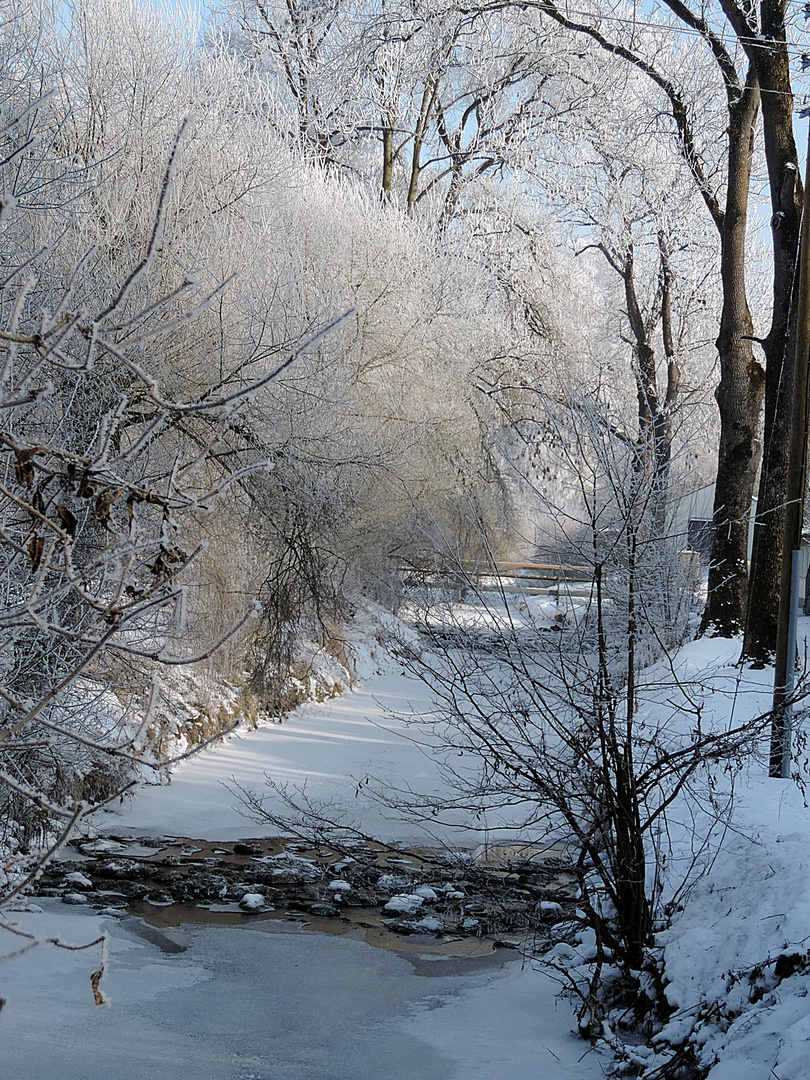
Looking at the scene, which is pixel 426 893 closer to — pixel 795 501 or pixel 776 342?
pixel 795 501

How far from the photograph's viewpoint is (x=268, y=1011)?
19.7ft

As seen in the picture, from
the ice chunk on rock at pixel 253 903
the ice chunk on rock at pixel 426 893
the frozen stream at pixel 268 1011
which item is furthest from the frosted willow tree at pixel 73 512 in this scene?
the ice chunk on rock at pixel 426 893

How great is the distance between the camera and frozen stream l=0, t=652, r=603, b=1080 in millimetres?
5195

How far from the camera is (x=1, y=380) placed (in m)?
1.78

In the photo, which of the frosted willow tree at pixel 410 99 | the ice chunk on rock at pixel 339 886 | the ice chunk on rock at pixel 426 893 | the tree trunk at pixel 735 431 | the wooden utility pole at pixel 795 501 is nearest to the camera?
the wooden utility pole at pixel 795 501

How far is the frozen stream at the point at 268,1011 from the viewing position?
520 cm

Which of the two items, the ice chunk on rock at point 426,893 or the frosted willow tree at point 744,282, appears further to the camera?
the frosted willow tree at point 744,282

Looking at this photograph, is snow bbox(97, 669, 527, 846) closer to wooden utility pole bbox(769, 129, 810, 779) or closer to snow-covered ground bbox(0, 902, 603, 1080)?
snow-covered ground bbox(0, 902, 603, 1080)

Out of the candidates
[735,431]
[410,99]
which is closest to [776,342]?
[735,431]

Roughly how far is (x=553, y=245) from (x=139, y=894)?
1834 centimetres

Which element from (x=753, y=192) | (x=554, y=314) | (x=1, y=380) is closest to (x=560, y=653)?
(x=1, y=380)

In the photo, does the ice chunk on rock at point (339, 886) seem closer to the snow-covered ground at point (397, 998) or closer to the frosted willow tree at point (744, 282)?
the snow-covered ground at point (397, 998)

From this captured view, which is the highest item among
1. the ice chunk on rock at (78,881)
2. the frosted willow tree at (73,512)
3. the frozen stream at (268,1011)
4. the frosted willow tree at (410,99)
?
the frosted willow tree at (410,99)

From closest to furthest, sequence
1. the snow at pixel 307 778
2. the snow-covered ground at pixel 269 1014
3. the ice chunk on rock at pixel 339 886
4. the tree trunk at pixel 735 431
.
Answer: the snow-covered ground at pixel 269 1014
the ice chunk on rock at pixel 339 886
the snow at pixel 307 778
the tree trunk at pixel 735 431
